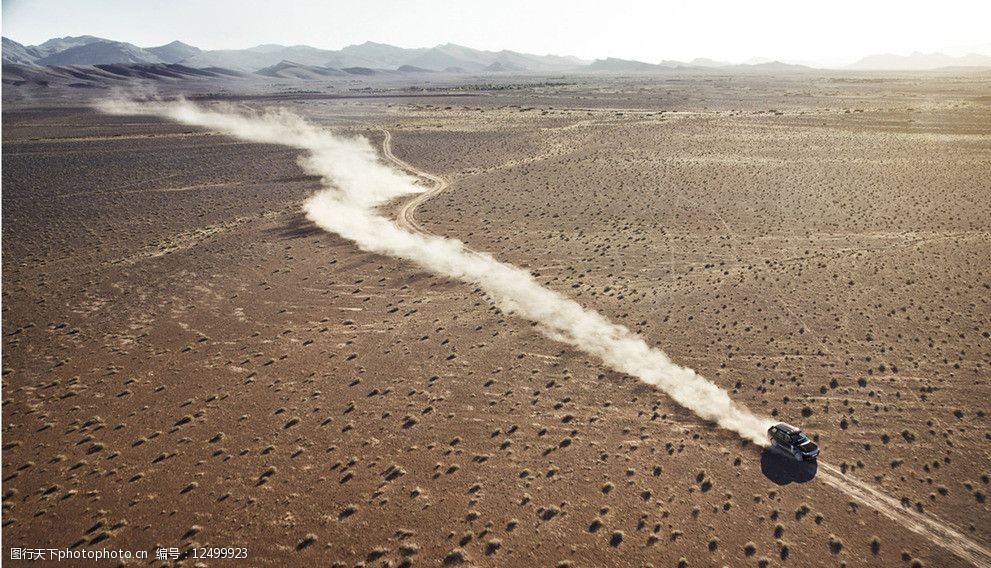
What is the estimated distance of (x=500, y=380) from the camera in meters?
26.4

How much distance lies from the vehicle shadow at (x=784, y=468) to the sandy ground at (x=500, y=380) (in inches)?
4.7

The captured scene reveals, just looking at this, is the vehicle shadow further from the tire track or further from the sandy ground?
the tire track

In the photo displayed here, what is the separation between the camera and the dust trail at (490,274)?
25.0 m

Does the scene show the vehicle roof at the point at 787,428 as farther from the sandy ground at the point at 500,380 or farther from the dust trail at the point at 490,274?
the sandy ground at the point at 500,380

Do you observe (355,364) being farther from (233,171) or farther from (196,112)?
(196,112)

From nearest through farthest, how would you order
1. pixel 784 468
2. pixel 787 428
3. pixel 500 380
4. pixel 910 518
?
1. pixel 910 518
2. pixel 784 468
3. pixel 787 428
4. pixel 500 380

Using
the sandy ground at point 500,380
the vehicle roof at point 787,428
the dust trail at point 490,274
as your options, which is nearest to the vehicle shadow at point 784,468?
the sandy ground at point 500,380

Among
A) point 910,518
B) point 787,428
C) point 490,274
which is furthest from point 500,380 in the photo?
point 910,518

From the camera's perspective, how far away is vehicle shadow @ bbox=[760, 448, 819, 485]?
20422mm

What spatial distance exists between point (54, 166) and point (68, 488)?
68.0 meters

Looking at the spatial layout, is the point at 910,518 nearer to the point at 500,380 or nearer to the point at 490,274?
the point at 500,380

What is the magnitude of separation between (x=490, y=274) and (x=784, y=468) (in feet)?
71.6

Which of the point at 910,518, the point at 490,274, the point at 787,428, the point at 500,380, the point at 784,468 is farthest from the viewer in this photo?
the point at 490,274

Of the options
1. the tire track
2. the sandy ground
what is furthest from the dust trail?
the tire track
